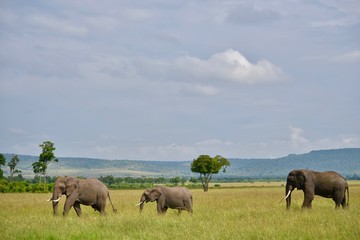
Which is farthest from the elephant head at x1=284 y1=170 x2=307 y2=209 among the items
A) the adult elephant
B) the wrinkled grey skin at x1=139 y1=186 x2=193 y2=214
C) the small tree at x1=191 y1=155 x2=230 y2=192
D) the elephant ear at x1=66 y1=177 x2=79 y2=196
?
the small tree at x1=191 y1=155 x2=230 y2=192

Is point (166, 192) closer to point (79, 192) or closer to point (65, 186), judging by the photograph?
point (79, 192)

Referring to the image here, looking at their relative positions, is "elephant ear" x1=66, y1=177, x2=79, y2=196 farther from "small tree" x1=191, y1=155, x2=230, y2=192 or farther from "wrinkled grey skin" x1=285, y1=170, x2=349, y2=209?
"small tree" x1=191, y1=155, x2=230, y2=192

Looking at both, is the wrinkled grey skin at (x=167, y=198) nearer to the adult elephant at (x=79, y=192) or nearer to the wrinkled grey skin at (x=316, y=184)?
the adult elephant at (x=79, y=192)

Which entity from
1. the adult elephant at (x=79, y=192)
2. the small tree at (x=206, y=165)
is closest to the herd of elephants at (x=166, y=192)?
the adult elephant at (x=79, y=192)

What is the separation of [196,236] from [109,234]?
9.15 feet

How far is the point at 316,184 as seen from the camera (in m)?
26.1

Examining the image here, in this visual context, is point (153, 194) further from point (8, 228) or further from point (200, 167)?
point (200, 167)

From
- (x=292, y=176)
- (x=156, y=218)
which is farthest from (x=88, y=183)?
(x=292, y=176)

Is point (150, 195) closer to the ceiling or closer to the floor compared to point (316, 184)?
closer to the floor

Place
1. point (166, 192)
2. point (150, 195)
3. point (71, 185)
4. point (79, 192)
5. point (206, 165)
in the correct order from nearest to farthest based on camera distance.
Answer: point (71, 185) < point (79, 192) < point (150, 195) < point (166, 192) < point (206, 165)

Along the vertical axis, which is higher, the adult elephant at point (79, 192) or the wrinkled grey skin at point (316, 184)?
the wrinkled grey skin at point (316, 184)

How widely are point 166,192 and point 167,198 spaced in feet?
0.93

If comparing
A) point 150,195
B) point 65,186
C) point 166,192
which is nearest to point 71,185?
point 65,186

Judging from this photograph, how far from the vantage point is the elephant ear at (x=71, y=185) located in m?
23.9
